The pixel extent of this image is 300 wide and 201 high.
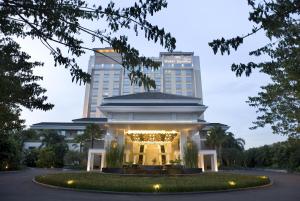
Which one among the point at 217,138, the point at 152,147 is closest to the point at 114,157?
the point at 152,147

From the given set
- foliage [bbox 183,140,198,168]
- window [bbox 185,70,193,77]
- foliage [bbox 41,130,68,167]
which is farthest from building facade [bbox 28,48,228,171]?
window [bbox 185,70,193,77]

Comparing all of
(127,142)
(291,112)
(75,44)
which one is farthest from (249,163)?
(75,44)

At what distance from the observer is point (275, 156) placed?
117 feet

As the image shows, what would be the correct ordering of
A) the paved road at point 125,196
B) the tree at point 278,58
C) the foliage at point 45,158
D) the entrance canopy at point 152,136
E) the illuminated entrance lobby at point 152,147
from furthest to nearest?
the foliage at point 45,158, the illuminated entrance lobby at point 152,147, the entrance canopy at point 152,136, the paved road at point 125,196, the tree at point 278,58

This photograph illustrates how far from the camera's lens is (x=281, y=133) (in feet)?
54.2

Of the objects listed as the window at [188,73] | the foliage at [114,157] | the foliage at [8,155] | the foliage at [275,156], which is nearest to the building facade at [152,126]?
the foliage at [114,157]

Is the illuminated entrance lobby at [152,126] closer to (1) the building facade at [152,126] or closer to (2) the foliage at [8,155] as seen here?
(1) the building facade at [152,126]

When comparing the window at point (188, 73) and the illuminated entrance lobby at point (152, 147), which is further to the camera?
the window at point (188, 73)

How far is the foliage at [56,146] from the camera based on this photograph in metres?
42.9

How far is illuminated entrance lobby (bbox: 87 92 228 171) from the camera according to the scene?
29188 millimetres

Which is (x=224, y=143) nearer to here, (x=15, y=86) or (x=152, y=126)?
(x=152, y=126)

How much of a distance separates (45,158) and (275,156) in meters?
34.6

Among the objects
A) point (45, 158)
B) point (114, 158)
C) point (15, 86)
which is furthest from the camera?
point (45, 158)

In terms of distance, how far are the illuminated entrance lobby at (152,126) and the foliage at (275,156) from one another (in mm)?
9214
